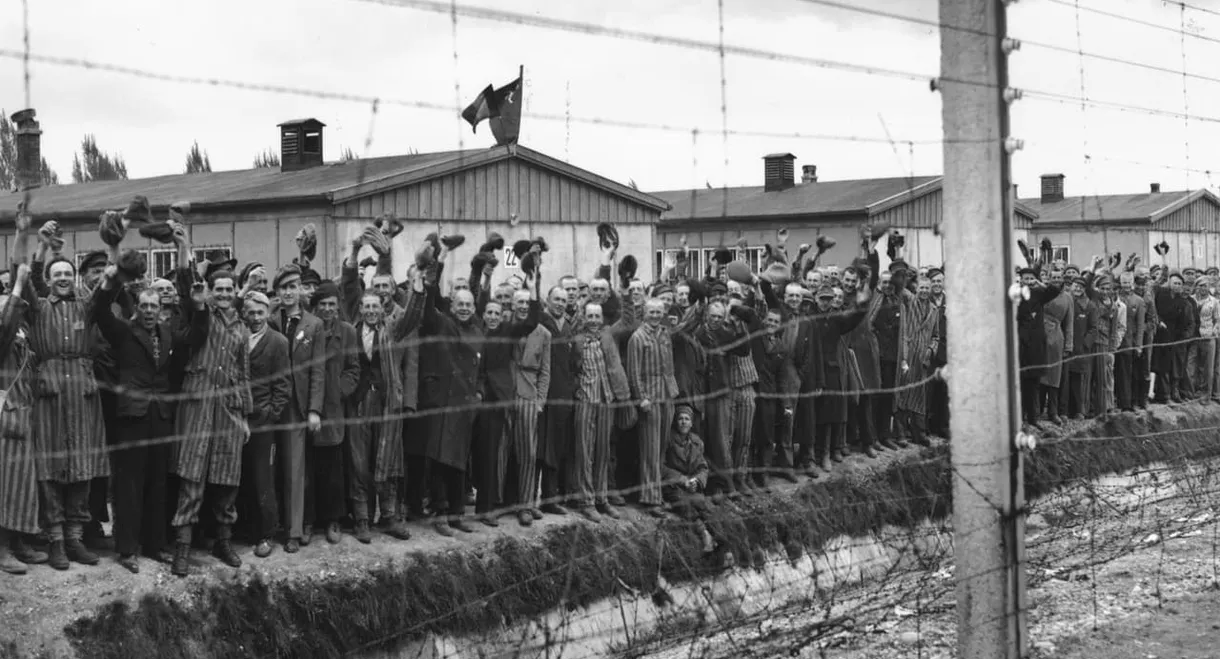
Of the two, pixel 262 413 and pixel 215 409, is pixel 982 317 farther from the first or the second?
pixel 262 413

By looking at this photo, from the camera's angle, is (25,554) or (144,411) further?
(144,411)

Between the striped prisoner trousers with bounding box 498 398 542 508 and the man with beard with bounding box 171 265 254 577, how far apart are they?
208cm

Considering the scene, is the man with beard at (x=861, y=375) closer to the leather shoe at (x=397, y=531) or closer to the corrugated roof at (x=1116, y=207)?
the leather shoe at (x=397, y=531)

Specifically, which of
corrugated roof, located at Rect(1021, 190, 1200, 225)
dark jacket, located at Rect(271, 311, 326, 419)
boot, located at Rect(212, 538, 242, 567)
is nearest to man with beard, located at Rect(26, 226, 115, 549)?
boot, located at Rect(212, 538, 242, 567)

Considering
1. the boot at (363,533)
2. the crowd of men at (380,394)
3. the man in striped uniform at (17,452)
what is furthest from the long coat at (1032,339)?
the man in striped uniform at (17,452)

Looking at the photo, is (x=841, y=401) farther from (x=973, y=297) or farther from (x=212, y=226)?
(x=212, y=226)

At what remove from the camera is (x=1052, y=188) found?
38.2 m

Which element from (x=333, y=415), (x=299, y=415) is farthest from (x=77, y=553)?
(x=333, y=415)

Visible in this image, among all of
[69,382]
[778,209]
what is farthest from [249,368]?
[778,209]

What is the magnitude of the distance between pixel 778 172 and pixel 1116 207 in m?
10.4

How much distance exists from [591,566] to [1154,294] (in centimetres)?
1096

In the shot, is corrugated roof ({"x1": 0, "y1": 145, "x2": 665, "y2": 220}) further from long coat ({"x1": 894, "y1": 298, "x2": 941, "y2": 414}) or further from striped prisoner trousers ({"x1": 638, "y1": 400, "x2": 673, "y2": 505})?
striped prisoner trousers ({"x1": 638, "y1": 400, "x2": 673, "y2": 505})

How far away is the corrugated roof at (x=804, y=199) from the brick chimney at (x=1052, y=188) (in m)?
11.1

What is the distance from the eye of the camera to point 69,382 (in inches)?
314
